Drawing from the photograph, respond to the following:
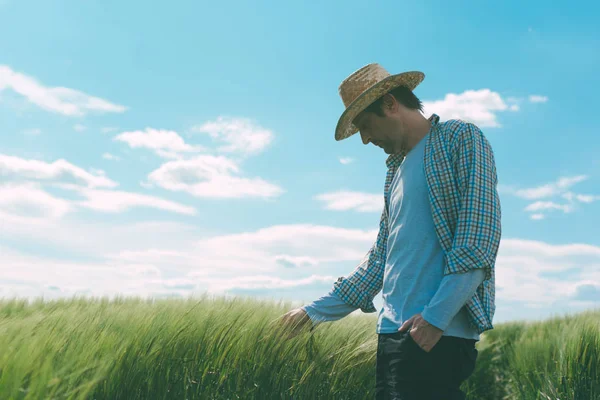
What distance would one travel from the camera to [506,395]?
676cm

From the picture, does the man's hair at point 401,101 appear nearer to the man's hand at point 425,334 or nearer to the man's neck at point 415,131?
the man's neck at point 415,131

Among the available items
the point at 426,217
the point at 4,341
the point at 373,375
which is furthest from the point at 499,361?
the point at 4,341

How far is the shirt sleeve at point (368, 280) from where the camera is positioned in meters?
2.66

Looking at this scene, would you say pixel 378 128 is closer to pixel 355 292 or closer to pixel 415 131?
pixel 415 131

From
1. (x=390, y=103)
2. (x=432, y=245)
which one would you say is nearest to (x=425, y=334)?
(x=432, y=245)

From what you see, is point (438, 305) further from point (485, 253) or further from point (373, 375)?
point (373, 375)

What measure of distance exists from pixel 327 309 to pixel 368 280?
0.26 m

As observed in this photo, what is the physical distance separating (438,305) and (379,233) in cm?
81

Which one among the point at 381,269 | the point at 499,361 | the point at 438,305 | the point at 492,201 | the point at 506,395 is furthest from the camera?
the point at 499,361

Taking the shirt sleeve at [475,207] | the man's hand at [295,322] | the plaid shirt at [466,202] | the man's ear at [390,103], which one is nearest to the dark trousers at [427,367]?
the plaid shirt at [466,202]

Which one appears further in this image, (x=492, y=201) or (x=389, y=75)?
(x=389, y=75)

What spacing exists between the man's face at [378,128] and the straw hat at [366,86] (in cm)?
4

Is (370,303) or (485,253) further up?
(485,253)

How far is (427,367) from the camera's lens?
2.00 meters
